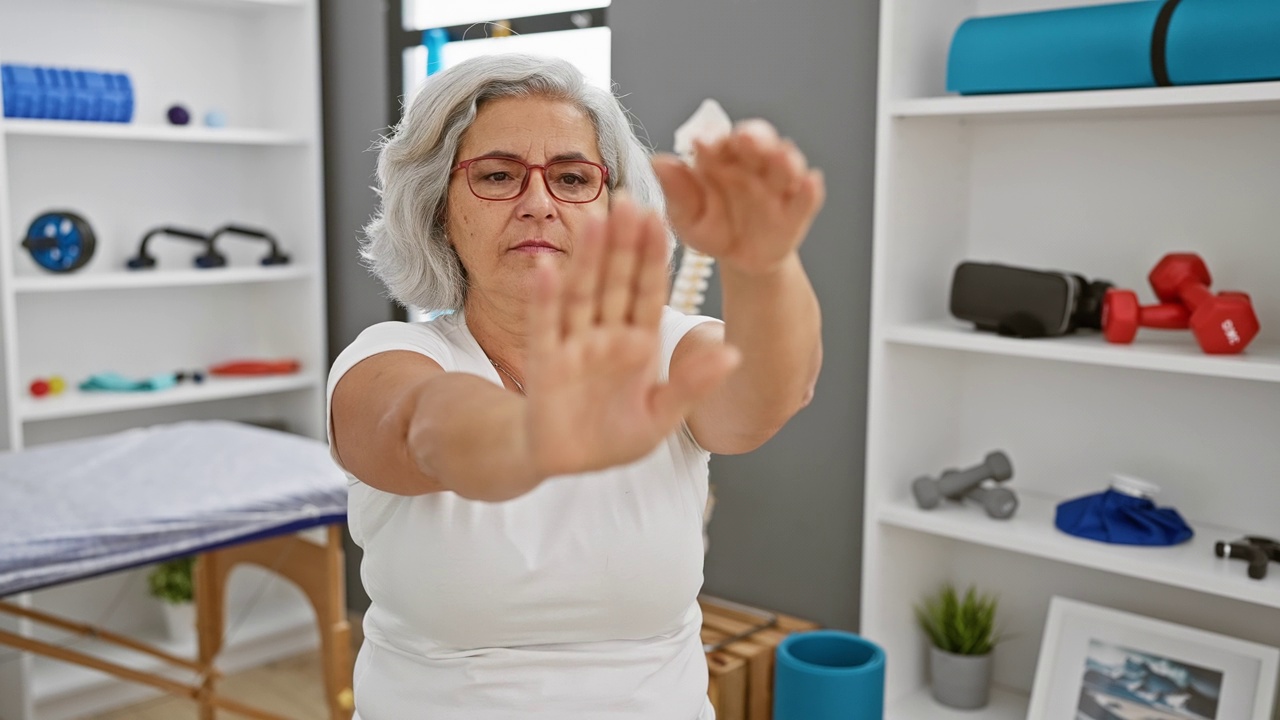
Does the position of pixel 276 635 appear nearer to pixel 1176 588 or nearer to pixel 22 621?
pixel 22 621

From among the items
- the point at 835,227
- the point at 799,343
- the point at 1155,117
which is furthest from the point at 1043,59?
the point at 799,343

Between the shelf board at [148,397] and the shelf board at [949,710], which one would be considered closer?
the shelf board at [949,710]

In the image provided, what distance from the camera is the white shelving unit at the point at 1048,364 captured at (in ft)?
6.51

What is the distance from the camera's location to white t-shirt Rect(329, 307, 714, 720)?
1.21 meters

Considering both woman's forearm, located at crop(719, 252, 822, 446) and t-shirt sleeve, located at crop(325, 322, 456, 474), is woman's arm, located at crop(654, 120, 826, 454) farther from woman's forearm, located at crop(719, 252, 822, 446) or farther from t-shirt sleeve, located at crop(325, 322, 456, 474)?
t-shirt sleeve, located at crop(325, 322, 456, 474)

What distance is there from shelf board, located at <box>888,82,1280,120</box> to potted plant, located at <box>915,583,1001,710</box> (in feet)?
3.06

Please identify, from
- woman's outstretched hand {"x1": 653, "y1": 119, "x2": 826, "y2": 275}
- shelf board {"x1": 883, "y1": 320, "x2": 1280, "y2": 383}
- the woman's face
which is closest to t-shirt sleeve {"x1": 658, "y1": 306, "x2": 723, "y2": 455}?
the woman's face

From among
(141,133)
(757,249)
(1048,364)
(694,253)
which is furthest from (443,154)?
(141,133)

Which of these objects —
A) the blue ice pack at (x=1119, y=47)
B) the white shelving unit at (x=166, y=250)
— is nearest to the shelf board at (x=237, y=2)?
the white shelving unit at (x=166, y=250)

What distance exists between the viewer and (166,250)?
3.61 meters

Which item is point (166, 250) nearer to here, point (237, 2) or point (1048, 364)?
point (237, 2)

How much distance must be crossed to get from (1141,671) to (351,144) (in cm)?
266

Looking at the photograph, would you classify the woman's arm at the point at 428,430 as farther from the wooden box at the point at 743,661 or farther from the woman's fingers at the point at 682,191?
the wooden box at the point at 743,661

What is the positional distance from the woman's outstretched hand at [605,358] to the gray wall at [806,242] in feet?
6.06
